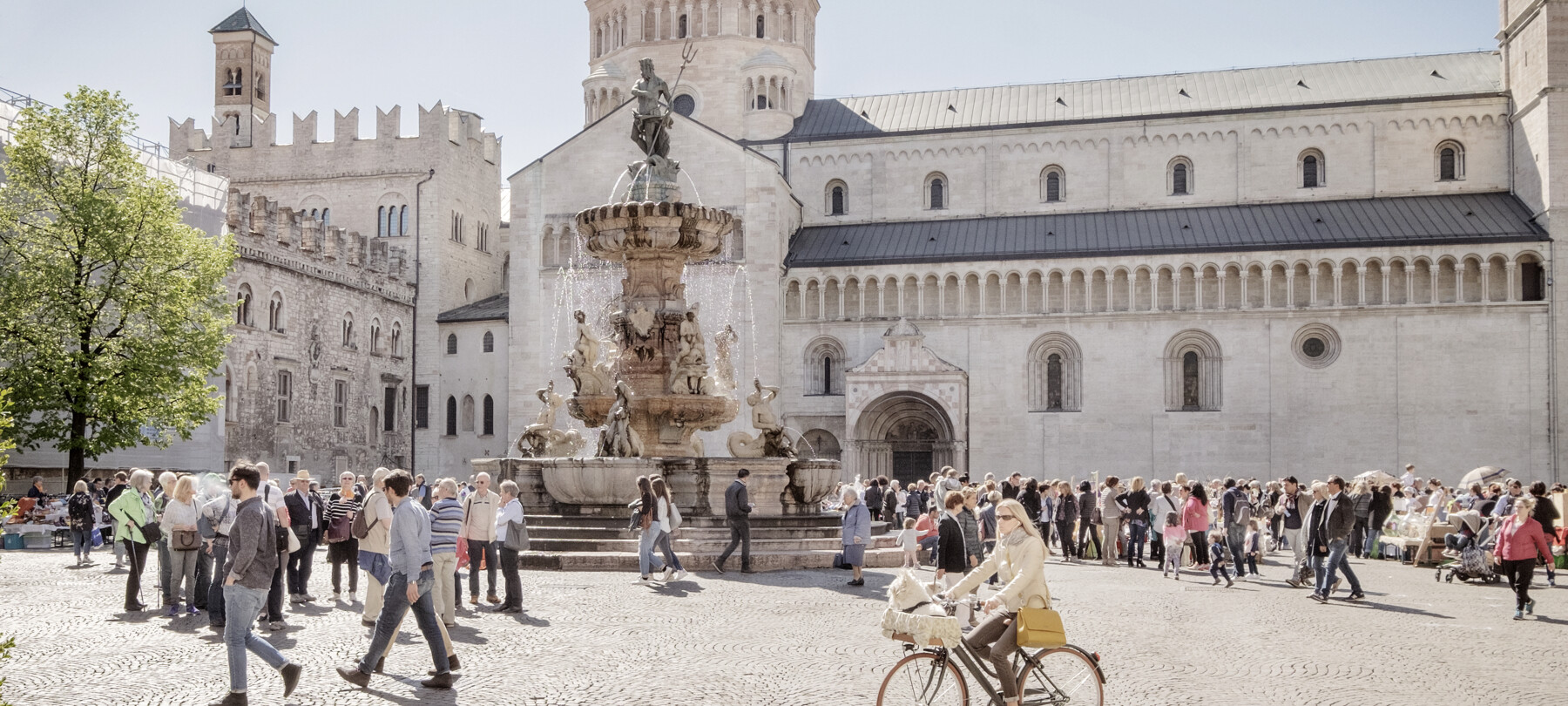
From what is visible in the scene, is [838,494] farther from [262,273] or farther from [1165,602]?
[262,273]

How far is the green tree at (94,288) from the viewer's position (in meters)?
32.2

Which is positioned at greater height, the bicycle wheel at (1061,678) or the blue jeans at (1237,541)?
the bicycle wheel at (1061,678)

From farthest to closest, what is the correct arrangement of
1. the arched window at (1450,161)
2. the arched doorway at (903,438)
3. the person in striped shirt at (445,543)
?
the arched window at (1450,161), the arched doorway at (903,438), the person in striped shirt at (445,543)

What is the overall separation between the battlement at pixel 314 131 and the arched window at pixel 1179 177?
31240mm

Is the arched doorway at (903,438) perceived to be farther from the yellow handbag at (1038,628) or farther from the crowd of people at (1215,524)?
the yellow handbag at (1038,628)

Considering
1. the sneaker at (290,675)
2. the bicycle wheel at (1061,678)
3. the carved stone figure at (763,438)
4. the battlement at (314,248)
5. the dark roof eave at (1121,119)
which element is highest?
the dark roof eave at (1121,119)

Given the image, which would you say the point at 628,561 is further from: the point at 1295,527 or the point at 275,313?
the point at 275,313

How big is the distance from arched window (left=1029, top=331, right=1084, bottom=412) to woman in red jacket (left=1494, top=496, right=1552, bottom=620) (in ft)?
108

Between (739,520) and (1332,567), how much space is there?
7.95m

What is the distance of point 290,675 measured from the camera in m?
9.87

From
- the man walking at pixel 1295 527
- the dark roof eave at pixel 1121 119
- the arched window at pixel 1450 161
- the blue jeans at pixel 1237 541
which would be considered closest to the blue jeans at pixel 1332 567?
the man walking at pixel 1295 527

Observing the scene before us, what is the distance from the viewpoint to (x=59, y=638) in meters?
13.5

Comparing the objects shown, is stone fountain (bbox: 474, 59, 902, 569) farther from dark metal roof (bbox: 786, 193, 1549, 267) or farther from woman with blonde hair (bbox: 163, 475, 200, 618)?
dark metal roof (bbox: 786, 193, 1549, 267)

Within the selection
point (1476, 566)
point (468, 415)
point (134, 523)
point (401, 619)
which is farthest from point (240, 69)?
point (401, 619)
